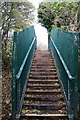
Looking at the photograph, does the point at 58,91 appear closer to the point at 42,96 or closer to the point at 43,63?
the point at 42,96

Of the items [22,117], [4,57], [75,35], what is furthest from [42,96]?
[4,57]

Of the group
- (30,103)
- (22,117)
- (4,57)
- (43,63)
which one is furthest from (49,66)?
(22,117)

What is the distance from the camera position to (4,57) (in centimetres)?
694

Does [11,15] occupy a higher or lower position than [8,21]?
higher

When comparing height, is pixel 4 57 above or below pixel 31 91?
above

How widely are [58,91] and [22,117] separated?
4.88 feet

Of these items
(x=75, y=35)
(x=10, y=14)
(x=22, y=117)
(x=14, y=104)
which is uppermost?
(x=10, y=14)

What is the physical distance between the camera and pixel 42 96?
4.82 meters

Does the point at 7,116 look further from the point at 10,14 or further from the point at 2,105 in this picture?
the point at 10,14

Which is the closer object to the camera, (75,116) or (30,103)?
(75,116)

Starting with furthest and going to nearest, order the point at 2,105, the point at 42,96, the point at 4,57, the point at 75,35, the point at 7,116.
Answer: the point at 4,57
the point at 42,96
the point at 2,105
the point at 7,116
the point at 75,35

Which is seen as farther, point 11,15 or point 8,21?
point 8,21

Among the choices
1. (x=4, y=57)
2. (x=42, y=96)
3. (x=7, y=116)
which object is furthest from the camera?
(x=4, y=57)

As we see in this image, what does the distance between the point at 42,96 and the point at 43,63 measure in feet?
8.59
